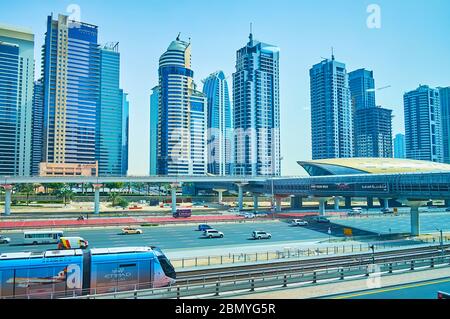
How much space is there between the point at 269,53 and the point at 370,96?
71444 millimetres

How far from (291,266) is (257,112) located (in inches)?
5021

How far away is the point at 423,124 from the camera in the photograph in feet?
308

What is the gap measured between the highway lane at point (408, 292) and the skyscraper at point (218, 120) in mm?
151060

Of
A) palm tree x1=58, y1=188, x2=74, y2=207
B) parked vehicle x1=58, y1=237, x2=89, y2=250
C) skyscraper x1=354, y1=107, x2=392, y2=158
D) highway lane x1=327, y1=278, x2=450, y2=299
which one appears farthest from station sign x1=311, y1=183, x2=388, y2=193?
skyscraper x1=354, y1=107, x2=392, y2=158

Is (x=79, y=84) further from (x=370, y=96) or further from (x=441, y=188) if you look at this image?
(x=370, y=96)

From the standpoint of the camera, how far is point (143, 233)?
129 ft

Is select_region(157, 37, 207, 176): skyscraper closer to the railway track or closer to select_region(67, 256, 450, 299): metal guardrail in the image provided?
the railway track

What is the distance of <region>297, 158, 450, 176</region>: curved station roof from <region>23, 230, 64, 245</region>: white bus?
2385 inches

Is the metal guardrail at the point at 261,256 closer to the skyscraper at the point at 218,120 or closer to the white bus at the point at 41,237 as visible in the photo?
the white bus at the point at 41,237

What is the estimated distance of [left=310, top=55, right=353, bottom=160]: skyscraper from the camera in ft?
507

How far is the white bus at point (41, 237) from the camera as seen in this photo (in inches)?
1262

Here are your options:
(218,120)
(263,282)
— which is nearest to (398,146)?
(218,120)

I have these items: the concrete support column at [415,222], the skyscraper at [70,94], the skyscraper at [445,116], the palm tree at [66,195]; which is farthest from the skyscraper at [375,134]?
the concrete support column at [415,222]

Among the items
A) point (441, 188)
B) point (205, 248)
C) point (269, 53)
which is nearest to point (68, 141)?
point (269, 53)
